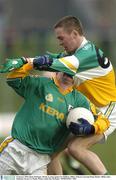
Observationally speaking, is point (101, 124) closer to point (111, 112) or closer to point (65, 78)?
point (65, 78)

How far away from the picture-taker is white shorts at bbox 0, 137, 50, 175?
41.9ft

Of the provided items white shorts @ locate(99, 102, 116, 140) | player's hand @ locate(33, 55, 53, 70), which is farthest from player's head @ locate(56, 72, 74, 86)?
white shorts @ locate(99, 102, 116, 140)

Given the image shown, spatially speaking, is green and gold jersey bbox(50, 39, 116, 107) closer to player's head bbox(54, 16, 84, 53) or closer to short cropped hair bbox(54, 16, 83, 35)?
player's head bbox(54, 16, 84, 53)

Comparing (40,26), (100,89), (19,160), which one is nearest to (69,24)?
(100,89)

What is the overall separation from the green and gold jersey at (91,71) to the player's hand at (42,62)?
0.24ft

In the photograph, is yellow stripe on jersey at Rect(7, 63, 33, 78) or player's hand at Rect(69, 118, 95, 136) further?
player's hand at Rect(69, 118, 95, 136)

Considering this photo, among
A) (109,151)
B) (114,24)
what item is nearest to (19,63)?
(109,151)

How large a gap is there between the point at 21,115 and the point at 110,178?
1.37 meters

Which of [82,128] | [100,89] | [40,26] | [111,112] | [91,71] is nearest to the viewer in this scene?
[82,128]

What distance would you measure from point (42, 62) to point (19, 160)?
1.12 meters

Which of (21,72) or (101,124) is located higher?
(21,72)

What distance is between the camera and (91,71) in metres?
13.5

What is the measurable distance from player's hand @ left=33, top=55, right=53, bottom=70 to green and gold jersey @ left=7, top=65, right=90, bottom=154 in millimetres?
153

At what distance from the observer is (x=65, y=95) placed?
42.3 ft
